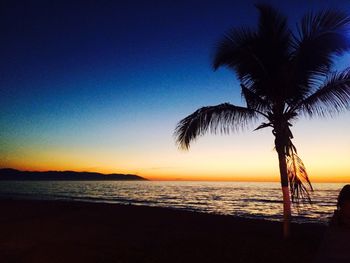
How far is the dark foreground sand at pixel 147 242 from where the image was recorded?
8305 mm

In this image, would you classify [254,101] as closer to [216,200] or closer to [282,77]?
[282,77]

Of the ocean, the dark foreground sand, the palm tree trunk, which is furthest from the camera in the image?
the ocean

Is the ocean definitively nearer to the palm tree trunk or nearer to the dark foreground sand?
the palm tree trunk

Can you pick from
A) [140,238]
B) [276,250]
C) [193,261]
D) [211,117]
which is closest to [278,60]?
[211,117]

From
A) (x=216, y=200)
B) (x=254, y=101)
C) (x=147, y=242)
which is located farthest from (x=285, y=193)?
(x=216, y=200)

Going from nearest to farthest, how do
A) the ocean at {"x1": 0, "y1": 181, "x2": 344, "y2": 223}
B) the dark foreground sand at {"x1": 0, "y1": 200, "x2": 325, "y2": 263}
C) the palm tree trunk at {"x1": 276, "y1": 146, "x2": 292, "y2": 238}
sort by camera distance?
the dark foreground sand at {"x1": 0, "y1": 200, "x2": 325, "y2": 263} < the palm tree trunk at {"x1": 276, "y1": 146, "x2": 292, "y2": 238} < the ocean at {"x1": 0, "y1": 181, "x2": 344, "y2": 223}

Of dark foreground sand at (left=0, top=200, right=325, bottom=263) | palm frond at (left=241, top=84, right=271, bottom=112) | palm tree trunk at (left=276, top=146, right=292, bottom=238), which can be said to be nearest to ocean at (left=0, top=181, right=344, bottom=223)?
palm tree trunk at (left=276, top=146, right=292, bottom=238)

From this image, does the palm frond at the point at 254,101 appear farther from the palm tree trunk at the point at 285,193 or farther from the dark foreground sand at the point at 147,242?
the dark foreground sand at the point at 147,242

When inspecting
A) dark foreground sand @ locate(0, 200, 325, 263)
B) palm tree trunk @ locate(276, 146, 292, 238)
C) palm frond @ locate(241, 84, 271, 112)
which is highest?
palm frond @ locate(241, 84, 271, 112)

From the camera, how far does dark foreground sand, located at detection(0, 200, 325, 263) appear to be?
8.30 meters

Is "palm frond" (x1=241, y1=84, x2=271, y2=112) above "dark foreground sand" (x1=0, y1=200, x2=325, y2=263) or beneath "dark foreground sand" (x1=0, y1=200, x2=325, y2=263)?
above

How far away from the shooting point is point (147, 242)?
10.1 m

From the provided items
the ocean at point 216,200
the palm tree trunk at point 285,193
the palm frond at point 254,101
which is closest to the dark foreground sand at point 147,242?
the palm tree trunk at point 285,193

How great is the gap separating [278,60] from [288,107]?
143 cm
